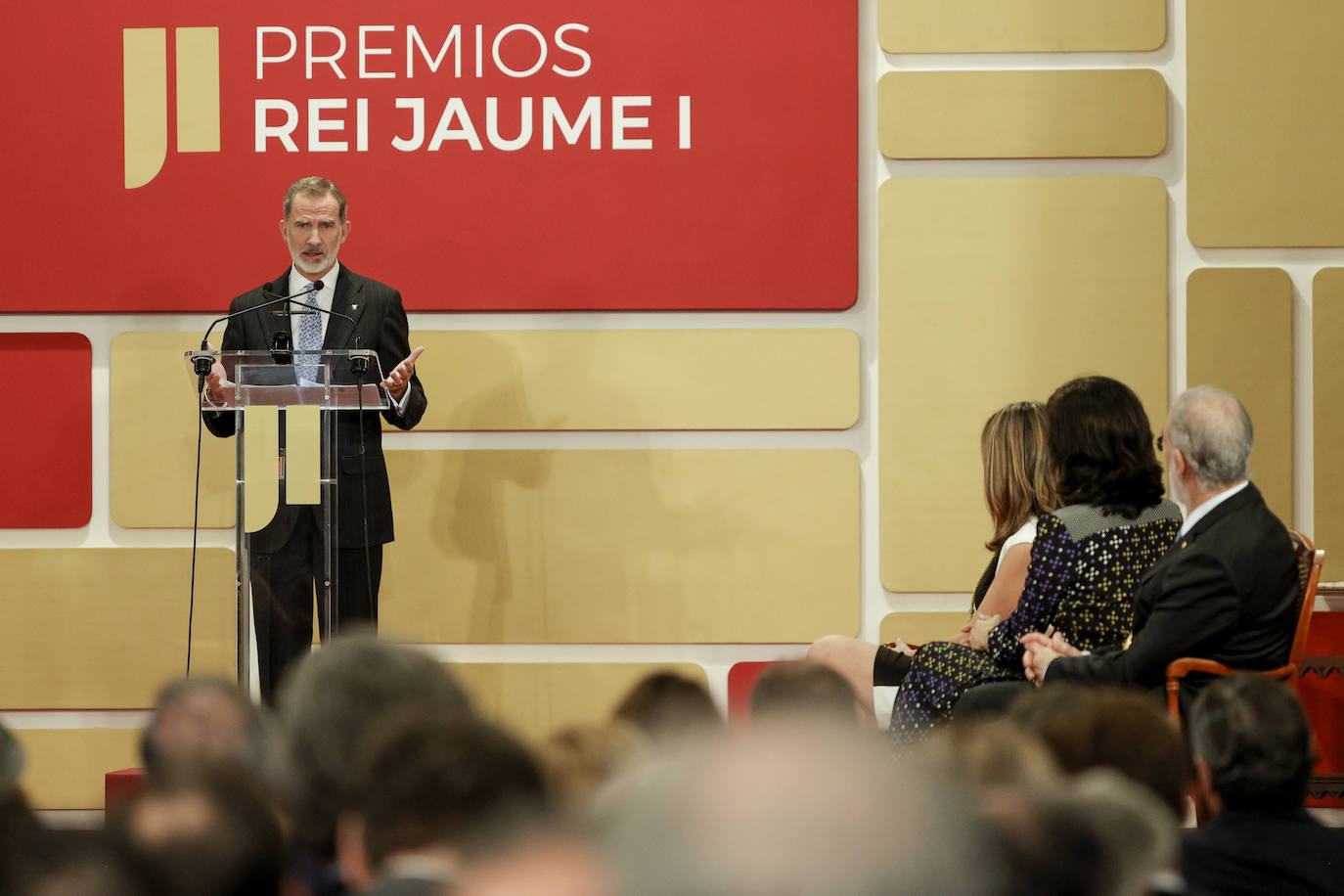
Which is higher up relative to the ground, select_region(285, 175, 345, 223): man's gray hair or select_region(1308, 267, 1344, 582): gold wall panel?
select_region(285, 175, 345, 223): man's gray hair

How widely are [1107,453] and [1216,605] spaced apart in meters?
0.43

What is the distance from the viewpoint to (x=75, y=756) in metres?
4.68

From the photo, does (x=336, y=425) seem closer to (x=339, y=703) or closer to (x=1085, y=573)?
(x=1085, y=573)

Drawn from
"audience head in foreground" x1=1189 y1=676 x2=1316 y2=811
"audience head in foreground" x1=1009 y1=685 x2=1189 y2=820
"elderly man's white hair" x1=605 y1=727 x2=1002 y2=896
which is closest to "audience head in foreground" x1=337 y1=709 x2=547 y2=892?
"elderly man's white hair" x1=605 y1=727 x2=1002 y2=896

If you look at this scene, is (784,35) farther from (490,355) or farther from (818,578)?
(818,578)

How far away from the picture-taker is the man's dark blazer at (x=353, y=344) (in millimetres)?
3820

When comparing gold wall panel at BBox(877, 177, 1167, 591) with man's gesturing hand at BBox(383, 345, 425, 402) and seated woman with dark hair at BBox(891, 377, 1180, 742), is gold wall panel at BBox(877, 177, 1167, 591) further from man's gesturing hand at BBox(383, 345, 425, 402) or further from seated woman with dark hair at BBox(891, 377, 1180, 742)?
man's gesturing hand at BBox(383, 345, 425, 402)

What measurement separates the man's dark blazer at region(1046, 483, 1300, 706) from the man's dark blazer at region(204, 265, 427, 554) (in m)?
1.89

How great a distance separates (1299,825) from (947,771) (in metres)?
0.98

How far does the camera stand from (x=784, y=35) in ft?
15.3

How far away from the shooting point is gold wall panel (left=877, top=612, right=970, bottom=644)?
464cm

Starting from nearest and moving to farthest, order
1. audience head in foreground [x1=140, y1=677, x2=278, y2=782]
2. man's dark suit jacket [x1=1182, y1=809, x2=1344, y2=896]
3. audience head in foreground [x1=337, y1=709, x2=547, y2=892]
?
audience head in foreground [x1=337, y1=709, x2=547, y2=892], audience head in foreground [x1=140, y1=677, x2=278, y2=782], man's dark suit jacket [x1=1182, y1=809, x2=1344, y2=896]

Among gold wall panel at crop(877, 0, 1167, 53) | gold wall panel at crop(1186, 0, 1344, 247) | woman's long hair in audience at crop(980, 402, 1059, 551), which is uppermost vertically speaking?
gold wall panel at crop(877, 0, 1167, 53)

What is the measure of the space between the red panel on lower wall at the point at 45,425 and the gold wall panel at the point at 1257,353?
364cm
